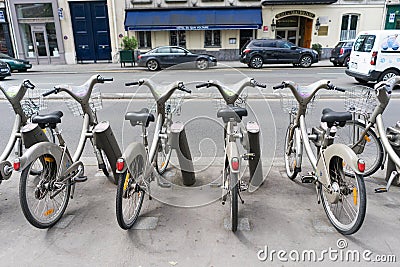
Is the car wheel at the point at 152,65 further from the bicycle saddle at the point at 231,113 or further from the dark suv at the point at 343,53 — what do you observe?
the bicycle saddle at the point at 231,113

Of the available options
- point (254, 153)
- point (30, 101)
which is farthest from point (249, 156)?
point (30, 101)

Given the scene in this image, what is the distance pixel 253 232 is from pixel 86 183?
2101mm

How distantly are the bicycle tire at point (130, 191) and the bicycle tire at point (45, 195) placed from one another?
0.68 meters

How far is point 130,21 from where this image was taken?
64.8ft

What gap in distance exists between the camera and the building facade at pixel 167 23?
19672mm

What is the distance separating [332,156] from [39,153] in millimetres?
2630

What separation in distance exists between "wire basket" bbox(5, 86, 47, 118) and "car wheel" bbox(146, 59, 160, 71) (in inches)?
492

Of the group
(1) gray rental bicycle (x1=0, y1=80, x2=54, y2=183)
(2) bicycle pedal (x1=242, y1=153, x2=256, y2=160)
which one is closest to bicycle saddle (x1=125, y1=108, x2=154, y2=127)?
(1) gray rental bicycle (x1=0, y1=80, x2=54, y2=183)

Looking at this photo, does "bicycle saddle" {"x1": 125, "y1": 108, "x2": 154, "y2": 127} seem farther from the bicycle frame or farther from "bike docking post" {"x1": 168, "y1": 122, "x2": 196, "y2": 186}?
the bicycle frame

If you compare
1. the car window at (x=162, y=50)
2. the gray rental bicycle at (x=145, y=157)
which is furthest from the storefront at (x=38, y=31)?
the gray rental bicycle at (x=145, y=157)

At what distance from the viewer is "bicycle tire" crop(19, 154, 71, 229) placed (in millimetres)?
2631

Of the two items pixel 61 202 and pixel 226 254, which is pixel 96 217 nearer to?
pixel 61 202

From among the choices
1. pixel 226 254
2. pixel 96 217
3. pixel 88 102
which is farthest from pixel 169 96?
pixel 226 254

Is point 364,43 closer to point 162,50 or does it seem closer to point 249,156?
point 249,156
